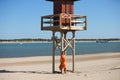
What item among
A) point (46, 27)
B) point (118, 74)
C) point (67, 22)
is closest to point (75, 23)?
point (67, 22)

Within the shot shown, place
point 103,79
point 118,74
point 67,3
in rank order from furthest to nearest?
point 67,3, point 118,74, point 103,79

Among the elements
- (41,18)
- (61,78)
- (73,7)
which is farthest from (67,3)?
(61,78)

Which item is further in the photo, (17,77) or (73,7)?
(73,7)

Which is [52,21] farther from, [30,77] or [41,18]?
[30,77]

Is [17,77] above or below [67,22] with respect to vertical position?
below

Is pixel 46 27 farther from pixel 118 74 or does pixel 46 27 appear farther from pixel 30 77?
pixel 118 74

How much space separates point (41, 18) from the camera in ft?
67.4

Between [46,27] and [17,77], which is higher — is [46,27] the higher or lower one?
the higher one

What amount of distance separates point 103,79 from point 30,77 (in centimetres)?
408

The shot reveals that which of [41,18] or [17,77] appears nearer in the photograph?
[17,77]

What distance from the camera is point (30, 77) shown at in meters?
18.0

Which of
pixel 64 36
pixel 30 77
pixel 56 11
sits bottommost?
pixel 30 77

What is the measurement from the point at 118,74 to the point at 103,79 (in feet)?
7.10

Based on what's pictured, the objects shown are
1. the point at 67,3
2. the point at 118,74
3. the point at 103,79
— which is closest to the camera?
the point at 103,79
